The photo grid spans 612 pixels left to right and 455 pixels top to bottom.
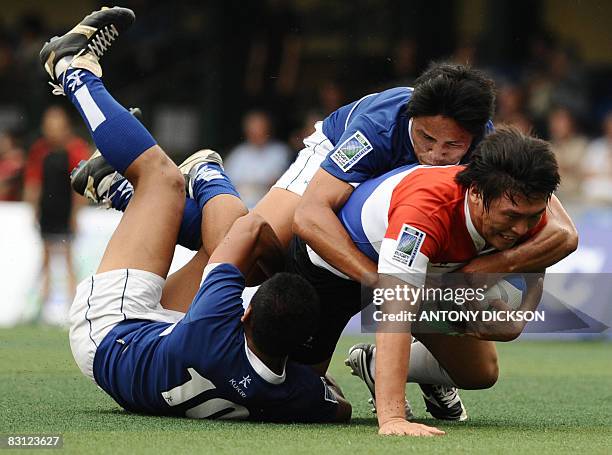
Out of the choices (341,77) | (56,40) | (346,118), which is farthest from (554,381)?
(341,77)

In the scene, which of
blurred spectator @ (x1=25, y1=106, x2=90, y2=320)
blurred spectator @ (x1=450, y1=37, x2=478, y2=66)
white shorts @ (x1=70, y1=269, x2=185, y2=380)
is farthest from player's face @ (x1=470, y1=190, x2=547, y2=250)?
blurred spectator @ (x1=450, y1=37, x2=478, y2=66)

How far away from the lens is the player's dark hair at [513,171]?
171 inches

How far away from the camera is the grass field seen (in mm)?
4180

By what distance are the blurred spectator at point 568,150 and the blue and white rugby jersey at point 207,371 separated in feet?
23.1

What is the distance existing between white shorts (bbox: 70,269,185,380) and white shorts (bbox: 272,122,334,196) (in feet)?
2.82

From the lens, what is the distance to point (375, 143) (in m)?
5.20

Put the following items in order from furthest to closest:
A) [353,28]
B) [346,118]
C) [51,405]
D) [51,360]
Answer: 1. [353,28]
2. [51,360]
3. [346,118]
4. [51,405]

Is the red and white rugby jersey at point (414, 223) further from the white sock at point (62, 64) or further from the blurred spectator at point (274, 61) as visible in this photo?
the blurred spectator at point (274, 61)

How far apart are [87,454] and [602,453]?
1.69 metres

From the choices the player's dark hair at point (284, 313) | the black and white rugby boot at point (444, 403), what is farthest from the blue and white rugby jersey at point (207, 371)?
the black and white rugby boot at point (444, 403)

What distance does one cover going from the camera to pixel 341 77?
15.1 metres

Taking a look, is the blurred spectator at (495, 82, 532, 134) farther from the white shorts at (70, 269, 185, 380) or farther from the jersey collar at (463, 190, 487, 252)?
the jersey collar at (463, 190, 487, 252)

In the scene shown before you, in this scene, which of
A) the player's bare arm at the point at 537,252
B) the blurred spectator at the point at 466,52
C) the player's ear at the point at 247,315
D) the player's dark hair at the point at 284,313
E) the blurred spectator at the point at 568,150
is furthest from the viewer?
the blurred spectator at the point at 466,52

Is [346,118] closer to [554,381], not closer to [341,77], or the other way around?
[554,381]
